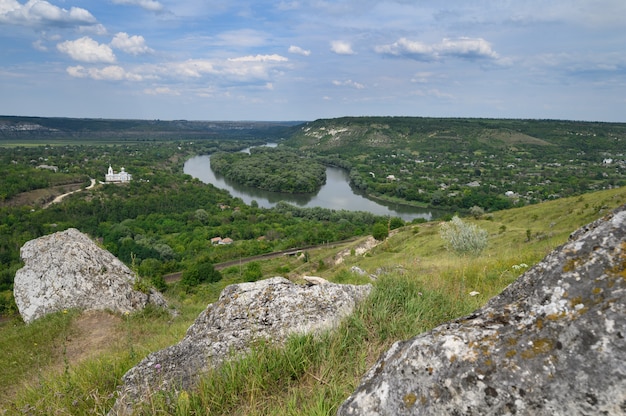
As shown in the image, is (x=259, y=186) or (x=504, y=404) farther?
(x=259, y=186)

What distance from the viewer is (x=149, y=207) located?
84.3 metres

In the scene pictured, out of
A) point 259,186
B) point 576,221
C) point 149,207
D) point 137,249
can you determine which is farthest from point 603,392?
point 259,186

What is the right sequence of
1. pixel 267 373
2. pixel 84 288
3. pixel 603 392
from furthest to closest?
pixel 84 288 → pixel 267 373 → pixel 603 392

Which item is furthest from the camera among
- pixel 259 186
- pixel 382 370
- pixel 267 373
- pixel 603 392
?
pixel 259 186

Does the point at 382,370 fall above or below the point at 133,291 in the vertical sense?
above

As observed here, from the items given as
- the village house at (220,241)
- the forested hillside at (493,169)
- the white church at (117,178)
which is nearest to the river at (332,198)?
the forested hillside at (493,169)

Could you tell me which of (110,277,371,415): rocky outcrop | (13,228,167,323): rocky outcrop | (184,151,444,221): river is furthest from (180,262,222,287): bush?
(184,151,444,221): river

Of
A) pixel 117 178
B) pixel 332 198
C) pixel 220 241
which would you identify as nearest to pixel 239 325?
pixel 220 241

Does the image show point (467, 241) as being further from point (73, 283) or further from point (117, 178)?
point (117, 178)

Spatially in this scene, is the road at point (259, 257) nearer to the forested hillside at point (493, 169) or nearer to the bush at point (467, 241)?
the bush at point (467, 241)

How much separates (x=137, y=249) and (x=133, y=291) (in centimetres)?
5030

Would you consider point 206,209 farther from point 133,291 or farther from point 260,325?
point 260,325

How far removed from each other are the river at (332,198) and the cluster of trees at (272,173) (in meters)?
2.21

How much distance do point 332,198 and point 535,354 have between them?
96253 millimetres
